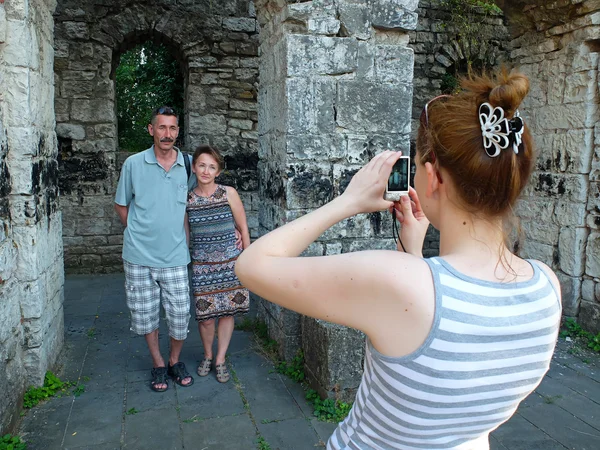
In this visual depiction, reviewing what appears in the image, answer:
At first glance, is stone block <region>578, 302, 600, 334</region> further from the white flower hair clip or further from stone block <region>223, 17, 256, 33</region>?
stone block <region>223, 17, 256, 33</region>

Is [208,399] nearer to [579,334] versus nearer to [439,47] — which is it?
[579,334]

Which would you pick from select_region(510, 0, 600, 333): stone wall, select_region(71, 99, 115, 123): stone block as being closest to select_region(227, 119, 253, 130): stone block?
select_region(71, 99, 115, 123): stone block

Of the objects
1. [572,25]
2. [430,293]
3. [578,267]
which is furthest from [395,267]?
[572,25]

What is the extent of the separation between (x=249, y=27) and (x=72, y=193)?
3.05 metres

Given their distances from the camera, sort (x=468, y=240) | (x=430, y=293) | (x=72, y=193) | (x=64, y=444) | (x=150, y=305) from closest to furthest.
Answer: (x=430, y=293) < (x=468, y=240) < (x=64, y=444) < (x=150, y=305) < (x=72, y=193)

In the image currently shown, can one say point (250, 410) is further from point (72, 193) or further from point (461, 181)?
point (72, 193)

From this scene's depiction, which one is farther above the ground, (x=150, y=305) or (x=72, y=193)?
(x=72, y=193)

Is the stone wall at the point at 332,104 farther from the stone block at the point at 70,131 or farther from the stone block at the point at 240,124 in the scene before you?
the stone block at the point at 70,131

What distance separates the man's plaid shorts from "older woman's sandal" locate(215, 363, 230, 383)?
1.14 ft

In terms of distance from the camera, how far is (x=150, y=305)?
3.34 metres

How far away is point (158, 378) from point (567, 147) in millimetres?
3999

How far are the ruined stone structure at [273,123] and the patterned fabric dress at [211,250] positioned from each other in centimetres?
43

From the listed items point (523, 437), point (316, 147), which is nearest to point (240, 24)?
point (316, 147)

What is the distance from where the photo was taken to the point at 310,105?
137 inches
